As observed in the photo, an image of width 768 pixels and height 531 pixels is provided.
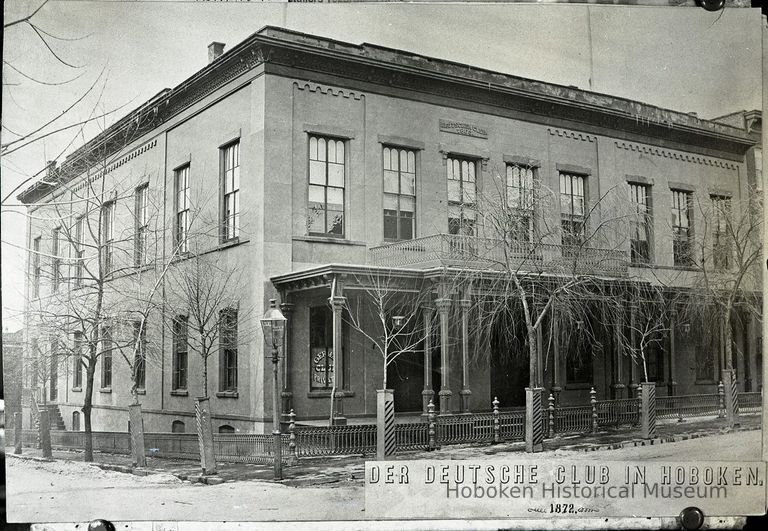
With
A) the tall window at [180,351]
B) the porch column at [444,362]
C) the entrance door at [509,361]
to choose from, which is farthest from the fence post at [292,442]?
the entrance door at [509,361]

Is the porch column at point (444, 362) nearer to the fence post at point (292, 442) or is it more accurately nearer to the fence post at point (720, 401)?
the fence post at point (292, 442)

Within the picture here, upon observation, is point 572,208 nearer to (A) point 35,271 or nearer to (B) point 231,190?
(B) point 231,190

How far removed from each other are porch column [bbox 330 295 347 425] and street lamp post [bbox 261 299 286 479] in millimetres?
→ 526

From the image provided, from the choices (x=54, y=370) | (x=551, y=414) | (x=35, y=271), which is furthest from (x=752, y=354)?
(x=35, y=271)

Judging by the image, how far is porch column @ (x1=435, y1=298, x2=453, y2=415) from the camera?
8.02 meters

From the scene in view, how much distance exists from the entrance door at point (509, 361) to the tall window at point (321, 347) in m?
1.83

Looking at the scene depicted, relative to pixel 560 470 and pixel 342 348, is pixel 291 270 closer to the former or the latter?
pixel 342 348

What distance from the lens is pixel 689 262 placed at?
894cm

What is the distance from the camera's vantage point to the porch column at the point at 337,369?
24.9 feet

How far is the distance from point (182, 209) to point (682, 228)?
578 centimetres

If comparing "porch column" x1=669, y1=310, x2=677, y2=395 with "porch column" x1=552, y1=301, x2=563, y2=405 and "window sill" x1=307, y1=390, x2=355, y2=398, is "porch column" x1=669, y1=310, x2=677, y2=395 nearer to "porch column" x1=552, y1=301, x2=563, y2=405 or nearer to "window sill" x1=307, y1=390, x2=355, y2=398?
"porch column" x1=552, y1=301, x2=563, y2=405

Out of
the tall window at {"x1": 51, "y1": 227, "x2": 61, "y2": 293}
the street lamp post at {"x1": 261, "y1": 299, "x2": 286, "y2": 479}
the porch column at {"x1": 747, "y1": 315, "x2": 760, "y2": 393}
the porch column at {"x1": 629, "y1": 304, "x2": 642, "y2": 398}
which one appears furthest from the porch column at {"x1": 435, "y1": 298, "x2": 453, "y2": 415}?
the tall window at {"x1": 51, "y1": 227, "x2": 61, "y2": 293}

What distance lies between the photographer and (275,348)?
24.7 ft

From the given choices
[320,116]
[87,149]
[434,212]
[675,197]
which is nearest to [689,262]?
[675,197]
